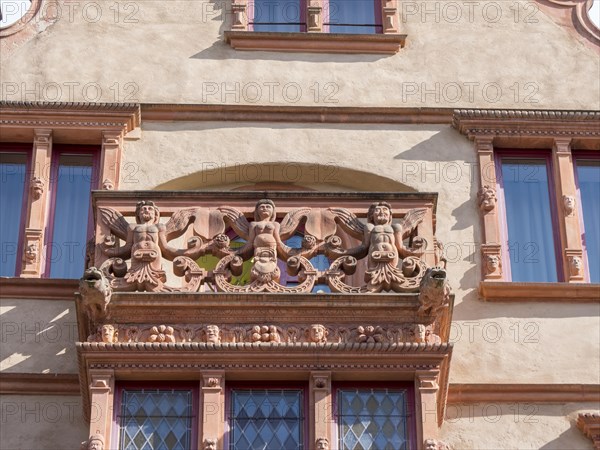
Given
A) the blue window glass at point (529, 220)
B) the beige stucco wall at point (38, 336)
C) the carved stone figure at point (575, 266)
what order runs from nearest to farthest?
the beige stucco wall at point (38, 336) → the carved stone figure at point (575, 266) → the blue window glass at point (529, 220)

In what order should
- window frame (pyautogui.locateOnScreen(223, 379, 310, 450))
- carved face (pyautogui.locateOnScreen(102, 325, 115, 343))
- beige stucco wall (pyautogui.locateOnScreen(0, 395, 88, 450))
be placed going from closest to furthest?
window frame (pyautogui.locateOnScreen(223, 379, 310, 450)) → carved face (pyautogui.locateOnScreen(102, 325, 115, 343)) → beige stucco wall (pyautogui.locateOnScreen(0, 395, 88, 450))

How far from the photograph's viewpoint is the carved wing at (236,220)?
62.3ft

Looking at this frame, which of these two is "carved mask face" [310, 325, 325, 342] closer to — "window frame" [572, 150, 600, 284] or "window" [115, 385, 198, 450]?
"window" [115, 385, 198, 450]

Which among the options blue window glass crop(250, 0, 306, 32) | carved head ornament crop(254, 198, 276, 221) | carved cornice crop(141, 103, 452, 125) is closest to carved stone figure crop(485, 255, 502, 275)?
carved cornice crop(141, 103, 452, 125)

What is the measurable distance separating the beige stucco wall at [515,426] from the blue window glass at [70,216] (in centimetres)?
455

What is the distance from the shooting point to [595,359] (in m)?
19.6

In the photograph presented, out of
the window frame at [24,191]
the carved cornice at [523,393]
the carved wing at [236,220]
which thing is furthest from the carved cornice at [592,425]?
the window frame at [24,191]

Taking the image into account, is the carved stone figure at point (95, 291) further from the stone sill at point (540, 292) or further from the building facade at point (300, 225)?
the stone sill at point (540, 292)

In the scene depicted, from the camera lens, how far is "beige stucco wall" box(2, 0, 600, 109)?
72.7 feet

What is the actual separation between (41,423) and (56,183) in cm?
356

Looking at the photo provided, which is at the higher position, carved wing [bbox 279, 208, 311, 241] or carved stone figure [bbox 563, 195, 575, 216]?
carved stone figure [bbox 563, 195, 575, 216]

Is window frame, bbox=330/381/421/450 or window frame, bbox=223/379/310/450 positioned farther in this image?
window frame, bbox=223/379/310/450

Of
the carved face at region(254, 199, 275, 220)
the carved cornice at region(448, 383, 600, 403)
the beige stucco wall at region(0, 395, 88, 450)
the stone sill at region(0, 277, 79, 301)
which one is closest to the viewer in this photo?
the beige stucco wall at region(0, 395, 88, 450)

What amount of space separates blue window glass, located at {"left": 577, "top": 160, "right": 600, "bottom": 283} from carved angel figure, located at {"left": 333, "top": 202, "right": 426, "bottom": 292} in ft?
8.71
